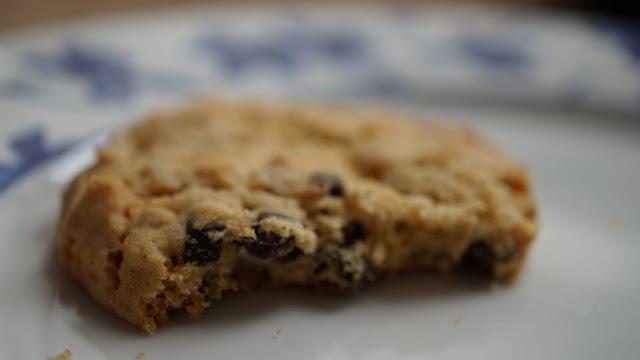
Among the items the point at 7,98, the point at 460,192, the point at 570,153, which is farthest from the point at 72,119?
the point at 570,153

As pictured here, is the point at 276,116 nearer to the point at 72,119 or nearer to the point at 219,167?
the point at 219,167

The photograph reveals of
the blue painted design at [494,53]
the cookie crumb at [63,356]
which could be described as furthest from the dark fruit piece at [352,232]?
the blue painted design at [494,53]

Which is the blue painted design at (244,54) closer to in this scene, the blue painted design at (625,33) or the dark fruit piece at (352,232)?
the dark fruit piece at (352,232)

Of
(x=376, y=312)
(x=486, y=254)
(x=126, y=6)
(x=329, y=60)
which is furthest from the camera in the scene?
(x=126, y=6)

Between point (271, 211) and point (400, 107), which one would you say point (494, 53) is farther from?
point (271, 211)

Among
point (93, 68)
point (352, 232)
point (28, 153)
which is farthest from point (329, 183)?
point (93, 68)

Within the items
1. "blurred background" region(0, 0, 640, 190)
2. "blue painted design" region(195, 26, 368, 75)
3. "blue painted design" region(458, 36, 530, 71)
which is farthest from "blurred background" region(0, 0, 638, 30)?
"blue painted design" region(458, 36, 530, 71)
